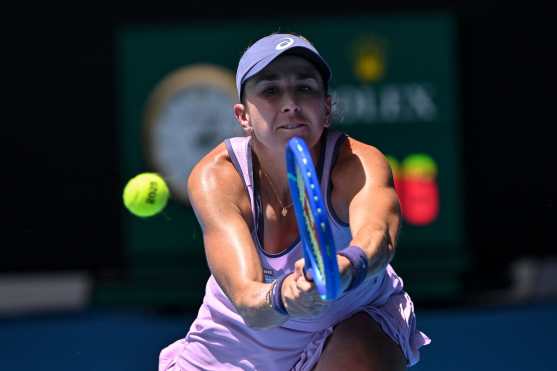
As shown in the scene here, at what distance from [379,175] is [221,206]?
1.38 feet

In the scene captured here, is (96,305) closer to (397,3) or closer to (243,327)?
(397,3)

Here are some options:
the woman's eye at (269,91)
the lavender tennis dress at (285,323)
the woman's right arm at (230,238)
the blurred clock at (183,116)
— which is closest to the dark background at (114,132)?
the blurred clock at (183,116)

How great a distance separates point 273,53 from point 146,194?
884mm

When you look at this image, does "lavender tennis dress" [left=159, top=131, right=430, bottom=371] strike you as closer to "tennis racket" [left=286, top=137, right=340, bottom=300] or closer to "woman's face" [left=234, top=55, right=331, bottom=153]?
"woman's face" [left=234, top=55, right=331, bottom=153]

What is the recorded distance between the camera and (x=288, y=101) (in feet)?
9.43

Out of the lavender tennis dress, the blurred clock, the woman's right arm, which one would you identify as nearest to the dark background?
the blurred clock

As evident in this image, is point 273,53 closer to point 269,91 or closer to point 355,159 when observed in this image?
point 269,91

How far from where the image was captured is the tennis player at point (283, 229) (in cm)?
283

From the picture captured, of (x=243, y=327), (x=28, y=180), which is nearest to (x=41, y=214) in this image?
(x=28, y=180)

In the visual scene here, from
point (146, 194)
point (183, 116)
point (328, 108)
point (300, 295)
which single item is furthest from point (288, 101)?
point (183, 116)

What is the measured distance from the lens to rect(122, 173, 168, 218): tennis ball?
3.57 meters

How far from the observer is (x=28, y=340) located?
20.2 ft

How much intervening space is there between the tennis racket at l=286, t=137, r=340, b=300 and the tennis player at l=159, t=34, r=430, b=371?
15 cm

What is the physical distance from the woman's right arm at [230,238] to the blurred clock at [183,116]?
358cm
